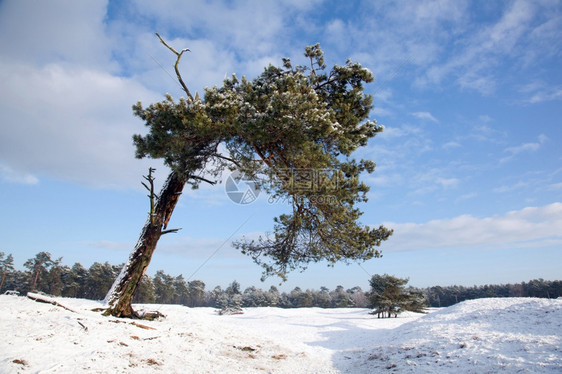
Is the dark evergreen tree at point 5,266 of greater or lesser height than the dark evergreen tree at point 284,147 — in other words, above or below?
below

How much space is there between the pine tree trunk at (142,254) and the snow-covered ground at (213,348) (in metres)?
0.72

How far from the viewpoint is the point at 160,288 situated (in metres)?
64.7

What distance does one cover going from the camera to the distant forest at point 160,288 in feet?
164

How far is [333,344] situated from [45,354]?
47.2 feet

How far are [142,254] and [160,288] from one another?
212 feet

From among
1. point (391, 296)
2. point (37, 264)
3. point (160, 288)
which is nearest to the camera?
point (391, 296)

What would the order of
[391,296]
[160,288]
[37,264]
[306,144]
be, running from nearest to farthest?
[306,144] < [391,296] < [37,264] < [160,288]

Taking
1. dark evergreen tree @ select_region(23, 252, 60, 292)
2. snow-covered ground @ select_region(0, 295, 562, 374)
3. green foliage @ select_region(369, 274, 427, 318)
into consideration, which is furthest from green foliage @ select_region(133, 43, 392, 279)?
dark evergreen tree @ select_region(23, 252, 60, 292)

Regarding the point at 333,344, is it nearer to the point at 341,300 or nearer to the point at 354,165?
the point at 354,165

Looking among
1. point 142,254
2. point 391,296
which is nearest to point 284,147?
point 142,254

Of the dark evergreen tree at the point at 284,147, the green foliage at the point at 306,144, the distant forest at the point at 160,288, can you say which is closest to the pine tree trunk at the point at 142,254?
the dark evergreen tree at the point at 284,147

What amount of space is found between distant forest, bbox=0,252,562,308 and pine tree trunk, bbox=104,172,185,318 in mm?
33006

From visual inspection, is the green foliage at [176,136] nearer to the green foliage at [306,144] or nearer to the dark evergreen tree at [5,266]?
the green foliage at [306,144]

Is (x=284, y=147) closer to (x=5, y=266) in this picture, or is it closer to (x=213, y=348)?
(x=213, y=348)
